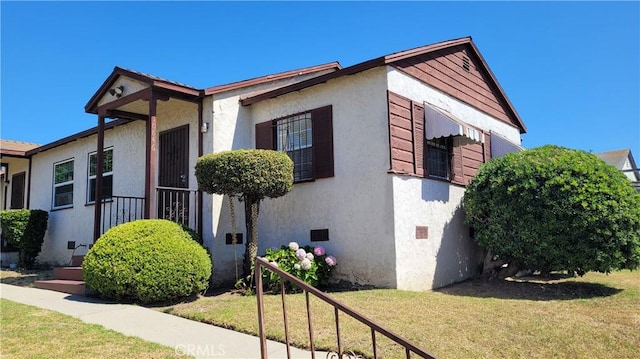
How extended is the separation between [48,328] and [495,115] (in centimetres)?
1163

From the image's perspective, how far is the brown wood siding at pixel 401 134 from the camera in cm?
852

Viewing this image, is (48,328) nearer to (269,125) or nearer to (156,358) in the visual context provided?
(156,358)

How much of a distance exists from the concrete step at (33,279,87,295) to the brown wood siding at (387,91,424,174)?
5.99 metres

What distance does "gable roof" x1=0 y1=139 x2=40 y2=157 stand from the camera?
51.8 ft

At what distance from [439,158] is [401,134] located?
1.78 meters

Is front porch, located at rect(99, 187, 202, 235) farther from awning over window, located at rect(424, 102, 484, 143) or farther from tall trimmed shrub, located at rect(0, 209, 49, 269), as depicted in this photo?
tall trimmed shrub, located at rect(0, 209, 49, 269)

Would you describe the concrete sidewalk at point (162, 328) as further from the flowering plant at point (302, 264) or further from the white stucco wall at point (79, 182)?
the white stucco wall at point (79, 182)

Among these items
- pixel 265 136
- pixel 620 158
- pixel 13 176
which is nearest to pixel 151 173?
pixel 265 136

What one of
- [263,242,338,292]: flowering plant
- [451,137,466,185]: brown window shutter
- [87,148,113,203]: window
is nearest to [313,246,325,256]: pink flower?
[263,242,338,292]: flowering plant

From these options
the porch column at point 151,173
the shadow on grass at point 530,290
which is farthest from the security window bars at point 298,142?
the shadow on grass at point 530,290

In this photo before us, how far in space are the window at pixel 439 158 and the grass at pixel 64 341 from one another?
6461mm

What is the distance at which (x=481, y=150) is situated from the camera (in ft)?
39.1

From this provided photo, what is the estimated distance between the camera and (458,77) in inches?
449

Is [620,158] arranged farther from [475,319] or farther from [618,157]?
[475,319]
